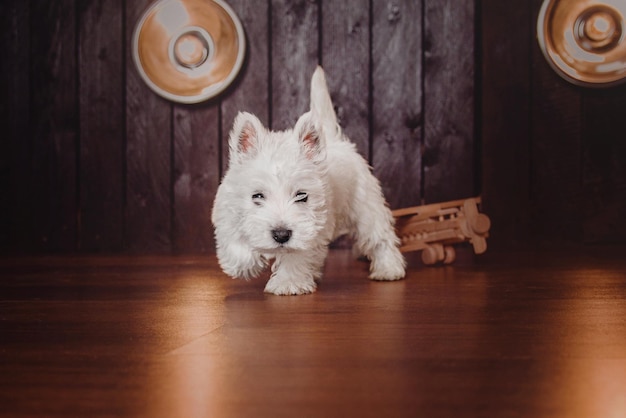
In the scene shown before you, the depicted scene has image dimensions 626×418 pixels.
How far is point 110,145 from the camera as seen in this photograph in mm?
3041

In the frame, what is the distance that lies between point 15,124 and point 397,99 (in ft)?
6.04

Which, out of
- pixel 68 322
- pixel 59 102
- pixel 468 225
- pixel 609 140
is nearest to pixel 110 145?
pixel 59 102

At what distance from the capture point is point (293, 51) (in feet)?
9.86

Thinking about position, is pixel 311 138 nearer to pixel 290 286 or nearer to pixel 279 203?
pixel 279 203

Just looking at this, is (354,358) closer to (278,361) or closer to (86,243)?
(278,361)

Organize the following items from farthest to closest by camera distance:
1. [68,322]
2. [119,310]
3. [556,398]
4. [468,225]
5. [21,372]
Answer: [468,225] < [119,310] < [68,322] < [21,372] < [556,398]

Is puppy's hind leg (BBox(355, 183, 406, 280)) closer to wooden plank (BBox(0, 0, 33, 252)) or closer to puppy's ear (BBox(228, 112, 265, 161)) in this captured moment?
puppy's ear (BBox(228, 112, 265, 161))

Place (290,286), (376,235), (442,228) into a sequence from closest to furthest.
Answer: (290,286)
(376,235)
(442,228)

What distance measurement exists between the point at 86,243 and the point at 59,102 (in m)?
0.69

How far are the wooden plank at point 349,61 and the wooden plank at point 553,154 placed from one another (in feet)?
2.59

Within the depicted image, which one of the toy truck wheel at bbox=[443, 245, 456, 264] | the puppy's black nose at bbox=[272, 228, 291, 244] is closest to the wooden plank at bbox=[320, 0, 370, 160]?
the toy truck wheel at bbox=[443, 245, 456, 264]

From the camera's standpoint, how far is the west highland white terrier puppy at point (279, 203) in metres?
1.42

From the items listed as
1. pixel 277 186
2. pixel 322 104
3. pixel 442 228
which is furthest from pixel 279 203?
pixel 442 228

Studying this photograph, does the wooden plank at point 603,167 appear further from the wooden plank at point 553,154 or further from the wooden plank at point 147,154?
the wooden plank at point 147,154
